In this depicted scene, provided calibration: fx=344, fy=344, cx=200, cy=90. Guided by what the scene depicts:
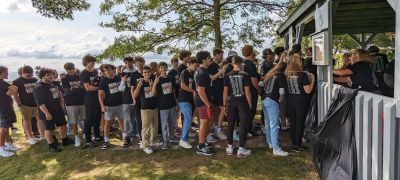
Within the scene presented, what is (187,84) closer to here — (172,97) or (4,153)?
(172,97)

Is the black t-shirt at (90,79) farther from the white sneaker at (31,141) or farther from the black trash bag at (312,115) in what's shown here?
the black trash bag at (312,115)

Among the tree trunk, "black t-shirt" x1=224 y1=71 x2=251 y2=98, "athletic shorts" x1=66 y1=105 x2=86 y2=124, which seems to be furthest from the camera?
the tree trunk

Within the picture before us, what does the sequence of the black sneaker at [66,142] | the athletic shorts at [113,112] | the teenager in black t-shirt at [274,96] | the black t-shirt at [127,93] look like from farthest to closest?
the black sneaker at [66,142], the athletic shorts at [113,112], the black t-shirt at [127,93], the teenager in black t-shirt at [274,96]

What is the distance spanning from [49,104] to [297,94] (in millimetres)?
4793

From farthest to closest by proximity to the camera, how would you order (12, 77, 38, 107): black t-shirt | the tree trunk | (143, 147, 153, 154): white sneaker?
1. the tree trunk
2. (12, 77, 38, 107): black t-shirt
3. (143, 147, 153, 154): white sneaker

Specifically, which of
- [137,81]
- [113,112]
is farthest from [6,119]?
[137,81]

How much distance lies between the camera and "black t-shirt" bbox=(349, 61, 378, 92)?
5402 millimetres

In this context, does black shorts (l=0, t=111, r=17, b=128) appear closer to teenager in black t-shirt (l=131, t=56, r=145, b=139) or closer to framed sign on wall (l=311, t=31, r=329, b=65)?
teenager in black t-shirt (l=131, t=56, r=145, b=139)

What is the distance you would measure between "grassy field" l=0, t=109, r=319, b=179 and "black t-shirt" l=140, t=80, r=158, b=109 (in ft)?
3.07

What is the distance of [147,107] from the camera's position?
6.32 metres

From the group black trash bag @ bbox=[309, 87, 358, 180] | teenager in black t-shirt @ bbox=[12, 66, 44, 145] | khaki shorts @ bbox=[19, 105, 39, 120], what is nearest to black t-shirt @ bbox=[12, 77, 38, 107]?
teenager in black t-shirt @ bbox=[12, 66, 44, 145]

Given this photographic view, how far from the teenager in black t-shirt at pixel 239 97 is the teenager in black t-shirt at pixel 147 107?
142cm

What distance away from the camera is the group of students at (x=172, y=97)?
5.79 meters

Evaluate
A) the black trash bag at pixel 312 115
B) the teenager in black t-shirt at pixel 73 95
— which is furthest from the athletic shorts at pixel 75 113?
the black trash bag at pixel 312 115
